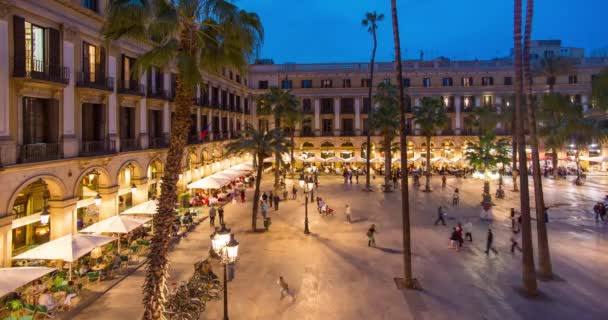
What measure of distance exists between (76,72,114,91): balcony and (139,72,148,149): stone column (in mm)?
4196

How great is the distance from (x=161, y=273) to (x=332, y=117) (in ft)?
184

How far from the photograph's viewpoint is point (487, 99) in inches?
2470

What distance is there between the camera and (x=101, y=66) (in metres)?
21.9

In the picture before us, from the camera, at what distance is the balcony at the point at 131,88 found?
23.8 meters

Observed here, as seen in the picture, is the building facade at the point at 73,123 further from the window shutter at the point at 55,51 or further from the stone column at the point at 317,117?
the stone column at the point at 317,117

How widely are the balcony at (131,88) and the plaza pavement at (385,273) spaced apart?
9574 mm

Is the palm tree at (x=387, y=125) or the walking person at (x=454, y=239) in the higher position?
the palm tree at (x=387, y=125)

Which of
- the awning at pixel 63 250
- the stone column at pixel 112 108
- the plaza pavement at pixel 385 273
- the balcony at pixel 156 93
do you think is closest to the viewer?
the plaza pavement at pixel 385 273

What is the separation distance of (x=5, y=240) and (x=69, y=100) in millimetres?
7100

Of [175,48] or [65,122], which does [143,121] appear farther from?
[175,48]

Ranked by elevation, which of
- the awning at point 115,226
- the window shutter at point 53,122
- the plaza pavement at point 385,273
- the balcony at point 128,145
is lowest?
the plaza pavement at point 385,273

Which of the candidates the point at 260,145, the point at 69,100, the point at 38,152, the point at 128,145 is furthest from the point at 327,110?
the point at 38,152

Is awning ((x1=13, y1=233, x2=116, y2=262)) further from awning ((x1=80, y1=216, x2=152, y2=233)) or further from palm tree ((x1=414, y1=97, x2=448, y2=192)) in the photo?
palm tree ((x1=414, y1=97, x2=448, y2=192))

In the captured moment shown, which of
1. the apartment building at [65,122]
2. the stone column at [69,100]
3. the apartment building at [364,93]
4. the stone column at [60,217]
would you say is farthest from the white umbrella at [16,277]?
the apartment building at [364,93]
